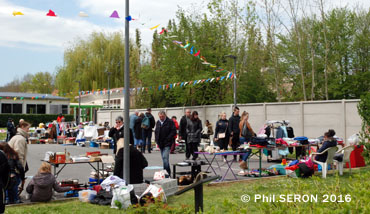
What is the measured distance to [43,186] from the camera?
8242 mm

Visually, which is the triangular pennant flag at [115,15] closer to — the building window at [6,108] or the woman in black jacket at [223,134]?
the woman in black jacket at [223,134]

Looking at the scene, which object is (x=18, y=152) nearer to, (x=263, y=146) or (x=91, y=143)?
(x=263, y=146)

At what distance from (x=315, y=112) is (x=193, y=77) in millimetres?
16148

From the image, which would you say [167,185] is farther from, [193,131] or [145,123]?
[145,123]

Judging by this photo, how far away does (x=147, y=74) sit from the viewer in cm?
3900

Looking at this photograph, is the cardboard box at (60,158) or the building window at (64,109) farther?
the building window at (64,109)

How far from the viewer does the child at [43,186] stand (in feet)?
27.0

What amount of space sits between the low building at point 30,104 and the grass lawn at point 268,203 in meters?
45.5

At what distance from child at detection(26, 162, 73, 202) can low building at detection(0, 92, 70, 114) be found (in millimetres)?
44598

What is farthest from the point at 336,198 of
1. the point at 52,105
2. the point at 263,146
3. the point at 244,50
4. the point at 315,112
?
the point at 52,105

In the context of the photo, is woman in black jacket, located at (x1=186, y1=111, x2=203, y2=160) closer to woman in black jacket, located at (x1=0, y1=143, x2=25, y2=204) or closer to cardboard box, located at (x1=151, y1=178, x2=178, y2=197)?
cardboard box, located at (x1=151, y1=178, x2=178, y2=197)

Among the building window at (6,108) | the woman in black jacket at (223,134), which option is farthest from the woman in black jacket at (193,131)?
the building window at (6,108)

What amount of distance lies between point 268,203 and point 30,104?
5244 centimetres

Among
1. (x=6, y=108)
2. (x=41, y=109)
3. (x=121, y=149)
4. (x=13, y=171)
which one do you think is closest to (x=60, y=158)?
(x=13, y=171)
